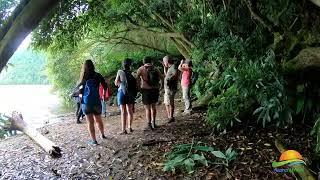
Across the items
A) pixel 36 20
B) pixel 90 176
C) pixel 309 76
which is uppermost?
pixel 36 20

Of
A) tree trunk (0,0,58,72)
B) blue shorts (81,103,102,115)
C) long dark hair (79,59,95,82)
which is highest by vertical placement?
tree trunk (0,0,58,72)

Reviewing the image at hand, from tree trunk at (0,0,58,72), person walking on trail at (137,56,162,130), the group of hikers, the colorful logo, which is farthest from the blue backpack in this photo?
tree trunk at (0,0,58,72)

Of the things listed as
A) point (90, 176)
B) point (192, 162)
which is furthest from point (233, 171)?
point (90, 176)

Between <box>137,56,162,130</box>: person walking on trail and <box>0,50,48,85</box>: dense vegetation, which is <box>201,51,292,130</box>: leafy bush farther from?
<box>0,50,48,85</box>: dense vegetation

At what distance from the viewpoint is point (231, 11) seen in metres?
9.11

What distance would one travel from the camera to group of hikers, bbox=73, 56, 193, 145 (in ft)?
24.0

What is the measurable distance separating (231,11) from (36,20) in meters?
6.69

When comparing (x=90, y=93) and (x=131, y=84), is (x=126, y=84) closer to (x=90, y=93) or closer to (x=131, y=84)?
(x=131, y=84)

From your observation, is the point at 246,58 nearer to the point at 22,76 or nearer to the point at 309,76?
the point at 309,76

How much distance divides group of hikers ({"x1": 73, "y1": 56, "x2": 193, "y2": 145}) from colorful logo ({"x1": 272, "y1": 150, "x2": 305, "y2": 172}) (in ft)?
11.0

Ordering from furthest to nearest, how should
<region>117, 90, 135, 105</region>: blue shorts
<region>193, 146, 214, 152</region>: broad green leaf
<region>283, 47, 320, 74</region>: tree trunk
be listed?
<region>117, 90, 135, 105</region>: blue shorts
<region>283, 47, 320, 74</region>: tree trunk
<region>193, 146, 214, 152</region>: broad green leaf

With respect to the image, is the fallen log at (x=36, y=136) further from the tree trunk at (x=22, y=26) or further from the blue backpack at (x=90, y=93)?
the tree trunk at (x=22, y=26)

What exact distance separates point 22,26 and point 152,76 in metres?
5.28

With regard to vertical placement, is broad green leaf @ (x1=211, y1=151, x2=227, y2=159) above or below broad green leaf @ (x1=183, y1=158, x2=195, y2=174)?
above
